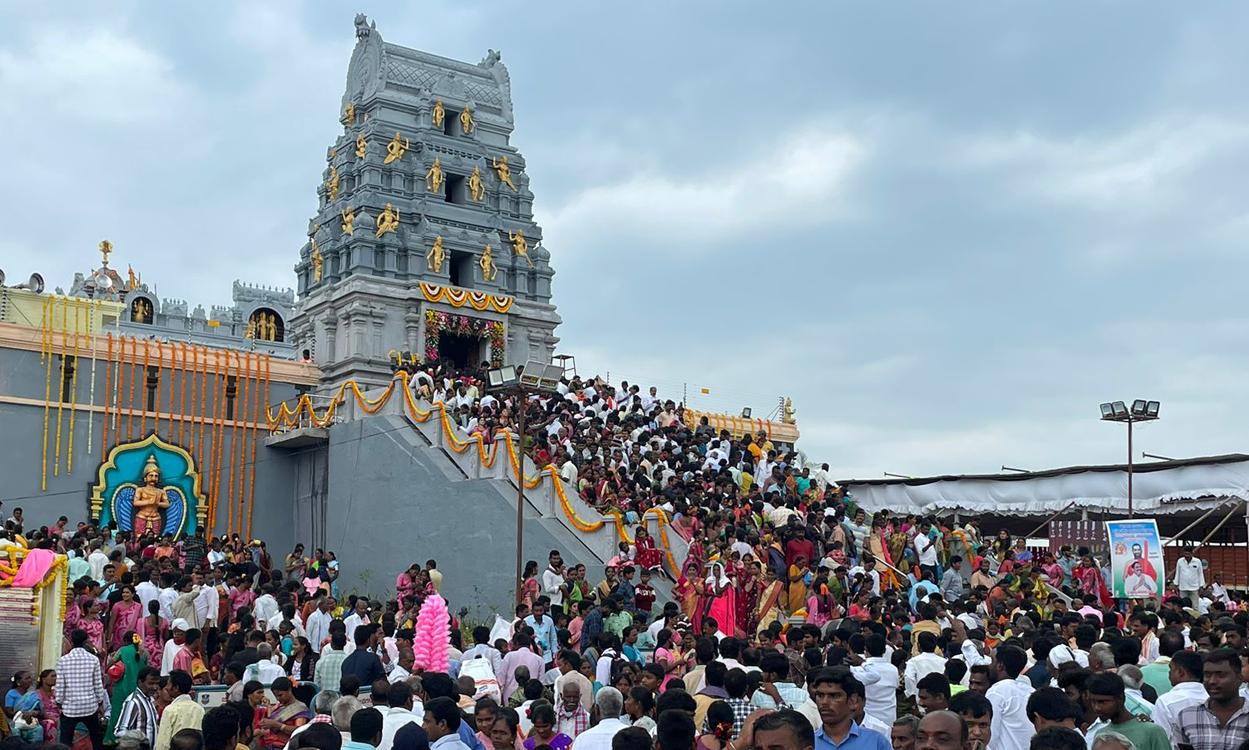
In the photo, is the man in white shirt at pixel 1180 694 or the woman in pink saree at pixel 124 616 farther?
the woman in pink saree at pixel 124 616

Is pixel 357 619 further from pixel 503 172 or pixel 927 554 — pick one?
pixel 503 172

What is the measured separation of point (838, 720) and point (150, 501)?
30.1m

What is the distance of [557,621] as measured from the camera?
58.8ft

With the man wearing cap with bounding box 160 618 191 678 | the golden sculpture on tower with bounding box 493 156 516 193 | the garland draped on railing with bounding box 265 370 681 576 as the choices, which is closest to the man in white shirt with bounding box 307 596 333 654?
the man wearing cap with bounding box 160 618 191 678

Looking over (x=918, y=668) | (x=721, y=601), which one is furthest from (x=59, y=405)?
(x=918, y=668)

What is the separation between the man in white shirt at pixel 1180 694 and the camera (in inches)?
315

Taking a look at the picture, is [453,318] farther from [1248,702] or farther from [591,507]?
[1248,702]

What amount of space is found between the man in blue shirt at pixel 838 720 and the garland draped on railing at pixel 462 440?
15360 millimetres

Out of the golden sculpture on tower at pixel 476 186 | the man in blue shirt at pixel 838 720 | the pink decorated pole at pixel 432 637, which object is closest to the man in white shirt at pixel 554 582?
the pink decorated pole at pixel 432 637

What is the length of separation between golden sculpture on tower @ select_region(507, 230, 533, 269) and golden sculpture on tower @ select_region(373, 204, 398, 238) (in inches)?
154

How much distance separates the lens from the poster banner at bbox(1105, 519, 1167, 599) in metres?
19.1

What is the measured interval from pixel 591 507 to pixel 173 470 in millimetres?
15367

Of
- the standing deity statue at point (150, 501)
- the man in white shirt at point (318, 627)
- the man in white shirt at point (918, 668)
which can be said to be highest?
the standing deity statue at point (150, 501)

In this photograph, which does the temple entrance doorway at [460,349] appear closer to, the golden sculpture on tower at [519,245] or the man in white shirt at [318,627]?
the golden sculpture on tower at [519,245]
